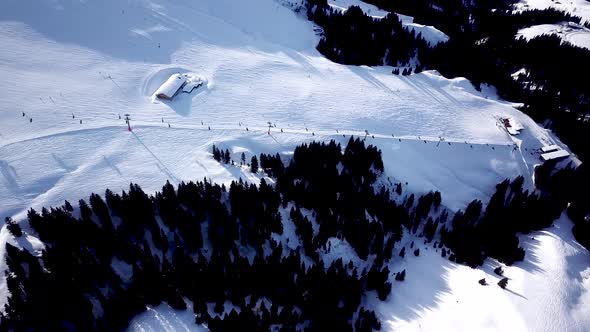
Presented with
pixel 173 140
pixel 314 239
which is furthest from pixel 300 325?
pixel 173 140

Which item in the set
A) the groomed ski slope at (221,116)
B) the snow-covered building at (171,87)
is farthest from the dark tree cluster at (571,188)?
the snow-covered building at (171,87)

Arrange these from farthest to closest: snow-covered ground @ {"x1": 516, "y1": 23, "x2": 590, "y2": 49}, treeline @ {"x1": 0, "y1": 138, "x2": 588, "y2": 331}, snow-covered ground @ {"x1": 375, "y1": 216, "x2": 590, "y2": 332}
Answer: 1. snow-covered ground @ {"x1": 516, "y1": 23, "x2": 590, "y2": 49}
2. snow-covered ground @ {"x1": 375, "y1": 216, "x2": 590, "y2": 332}
3. treeline @ {"x1": 0, "y1": 138, "x2": 588, "y2": 331}

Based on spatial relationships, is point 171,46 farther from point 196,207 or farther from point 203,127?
point 196,207

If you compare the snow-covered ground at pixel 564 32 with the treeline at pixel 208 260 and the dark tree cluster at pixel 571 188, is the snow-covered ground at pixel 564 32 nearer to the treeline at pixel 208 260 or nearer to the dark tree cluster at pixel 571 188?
the dark tree cluster at pixel 571 188

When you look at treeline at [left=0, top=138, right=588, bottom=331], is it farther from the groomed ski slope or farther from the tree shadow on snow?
the groomed ski slope

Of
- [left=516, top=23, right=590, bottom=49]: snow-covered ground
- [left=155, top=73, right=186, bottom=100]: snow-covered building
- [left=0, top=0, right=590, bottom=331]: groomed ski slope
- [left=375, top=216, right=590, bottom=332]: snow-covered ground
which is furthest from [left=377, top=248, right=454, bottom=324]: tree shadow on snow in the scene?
[left=516, top=23, right=590, bottom=49]: snow-covered ground

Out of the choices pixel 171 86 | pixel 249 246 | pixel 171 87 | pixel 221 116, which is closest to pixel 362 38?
pixel 221 116
